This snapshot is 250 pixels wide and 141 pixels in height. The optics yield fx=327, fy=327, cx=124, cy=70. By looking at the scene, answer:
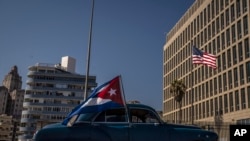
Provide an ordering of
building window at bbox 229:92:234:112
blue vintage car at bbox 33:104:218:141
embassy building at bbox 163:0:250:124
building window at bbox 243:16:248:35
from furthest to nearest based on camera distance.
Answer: building window at bbox 229:92:234:112 → embassy building at bbox 163:0:250:124 → building window at bbox 243:16:248:35 → blue vintage car at bbox 33:104:218:141

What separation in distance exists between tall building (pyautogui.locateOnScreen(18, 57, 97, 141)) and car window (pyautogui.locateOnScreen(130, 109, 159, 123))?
91.5 meters

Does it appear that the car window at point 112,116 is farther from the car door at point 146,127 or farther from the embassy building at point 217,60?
the embassy building at point 217,60

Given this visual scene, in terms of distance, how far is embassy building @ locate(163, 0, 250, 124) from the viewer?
170 feet

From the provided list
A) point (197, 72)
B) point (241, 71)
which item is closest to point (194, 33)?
point (197, 72)

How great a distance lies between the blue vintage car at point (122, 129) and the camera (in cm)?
825

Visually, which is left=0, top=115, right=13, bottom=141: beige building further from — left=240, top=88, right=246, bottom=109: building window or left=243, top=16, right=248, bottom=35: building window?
left=243, top=16, right=248, bottom=35: building window

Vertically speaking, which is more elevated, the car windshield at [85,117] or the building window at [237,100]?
the building window at [237,100]

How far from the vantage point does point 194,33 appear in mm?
73438

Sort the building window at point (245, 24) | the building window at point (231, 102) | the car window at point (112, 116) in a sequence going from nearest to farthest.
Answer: the car window at point (112, 116) < the building window at point (245, 24) < the building window at point (231, 102)

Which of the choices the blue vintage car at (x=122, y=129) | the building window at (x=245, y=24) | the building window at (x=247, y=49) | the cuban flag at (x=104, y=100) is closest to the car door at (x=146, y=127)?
the blue vintage car at (x=122, y=129)

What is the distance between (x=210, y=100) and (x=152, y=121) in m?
56.2

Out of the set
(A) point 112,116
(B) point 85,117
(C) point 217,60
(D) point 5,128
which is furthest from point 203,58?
(D) point 5,128

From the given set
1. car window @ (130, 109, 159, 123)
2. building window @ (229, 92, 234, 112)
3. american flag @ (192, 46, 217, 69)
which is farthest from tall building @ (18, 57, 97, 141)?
car window @ (130, 109, 159, 123)

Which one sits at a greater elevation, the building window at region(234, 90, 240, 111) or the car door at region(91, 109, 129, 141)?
the building window at region(234, 90, 240, 111)
